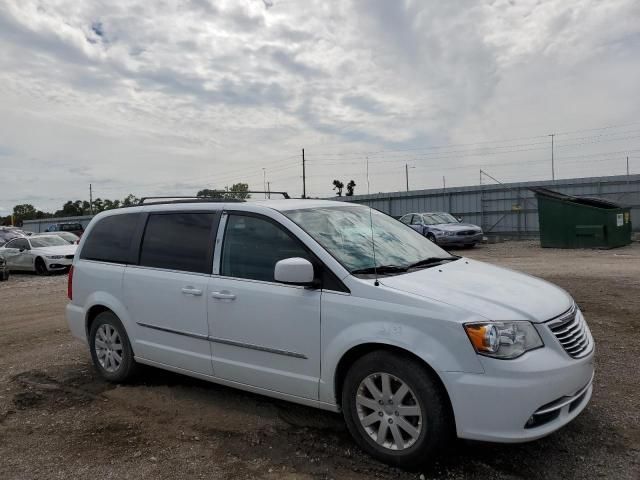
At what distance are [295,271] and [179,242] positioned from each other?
1522 millimetres

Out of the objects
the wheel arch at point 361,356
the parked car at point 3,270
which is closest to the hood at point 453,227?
the parked car at point 3,270

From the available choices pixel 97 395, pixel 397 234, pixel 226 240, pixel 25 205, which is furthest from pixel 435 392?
pixel 25 205

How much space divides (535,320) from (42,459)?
10.9ft

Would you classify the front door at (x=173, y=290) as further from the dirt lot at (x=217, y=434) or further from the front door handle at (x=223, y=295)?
the dirt lot at (x=217, y=434)

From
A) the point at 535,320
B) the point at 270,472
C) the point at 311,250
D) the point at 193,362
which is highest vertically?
the point at 311,250

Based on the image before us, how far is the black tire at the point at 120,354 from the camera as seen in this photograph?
5.04 m

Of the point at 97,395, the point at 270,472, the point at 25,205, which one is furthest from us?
the point at 25,205

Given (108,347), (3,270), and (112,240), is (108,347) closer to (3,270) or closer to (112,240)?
(112,240)

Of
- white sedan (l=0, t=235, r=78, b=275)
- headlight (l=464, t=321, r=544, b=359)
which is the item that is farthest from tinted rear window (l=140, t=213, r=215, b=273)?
white sedan (l=0, t=235, r=78, b=275)

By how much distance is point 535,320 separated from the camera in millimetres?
3199

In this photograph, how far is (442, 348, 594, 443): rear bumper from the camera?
118 inches

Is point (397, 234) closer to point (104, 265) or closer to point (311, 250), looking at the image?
point (311, 250)

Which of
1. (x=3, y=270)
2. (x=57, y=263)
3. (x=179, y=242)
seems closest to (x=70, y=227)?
(x=57, y=263)

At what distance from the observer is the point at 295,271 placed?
3.56 meters
